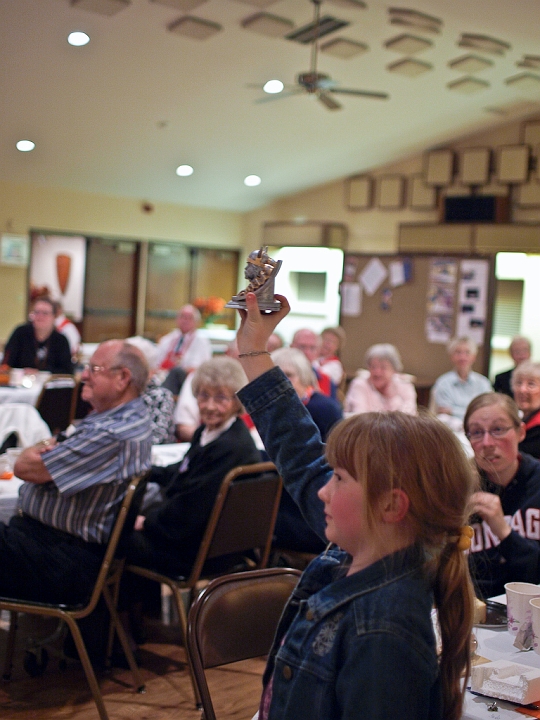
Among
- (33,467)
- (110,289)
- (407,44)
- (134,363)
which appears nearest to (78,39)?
(407,44)

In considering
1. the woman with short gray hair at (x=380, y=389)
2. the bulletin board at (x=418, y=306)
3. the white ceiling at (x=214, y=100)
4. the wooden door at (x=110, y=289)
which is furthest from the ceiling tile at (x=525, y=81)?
the wooden door at (x=110, y=289)

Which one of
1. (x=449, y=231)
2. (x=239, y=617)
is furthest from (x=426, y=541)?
(x=449, y=231)

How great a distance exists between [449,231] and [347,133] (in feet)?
5.97

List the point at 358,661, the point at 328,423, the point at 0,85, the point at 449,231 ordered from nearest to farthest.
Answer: the point at 358,661 → the point at 328,423 → the point at 0,85 → the point at 449,231

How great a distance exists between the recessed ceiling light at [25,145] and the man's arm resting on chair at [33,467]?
21.7ft

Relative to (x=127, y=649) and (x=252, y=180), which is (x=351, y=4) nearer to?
(x=252, y=180)

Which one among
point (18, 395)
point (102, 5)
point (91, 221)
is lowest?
point (18, 395)

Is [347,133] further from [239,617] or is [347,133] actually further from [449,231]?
[239,617]

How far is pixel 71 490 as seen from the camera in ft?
9.05

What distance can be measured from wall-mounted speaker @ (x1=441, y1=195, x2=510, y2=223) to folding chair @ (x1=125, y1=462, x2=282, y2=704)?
7.77 m

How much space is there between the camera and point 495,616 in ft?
6.35

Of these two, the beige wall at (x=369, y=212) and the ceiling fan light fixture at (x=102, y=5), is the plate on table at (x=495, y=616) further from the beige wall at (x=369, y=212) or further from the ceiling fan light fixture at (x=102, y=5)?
the beige wall at (x=369, y=212)

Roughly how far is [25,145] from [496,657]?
26.8 ft

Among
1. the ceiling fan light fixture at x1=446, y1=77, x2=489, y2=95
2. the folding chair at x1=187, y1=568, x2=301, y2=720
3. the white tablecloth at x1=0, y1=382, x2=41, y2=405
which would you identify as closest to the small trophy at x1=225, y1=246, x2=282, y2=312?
the folding chair at x1=187, y1=568, x2=301, y2=720
